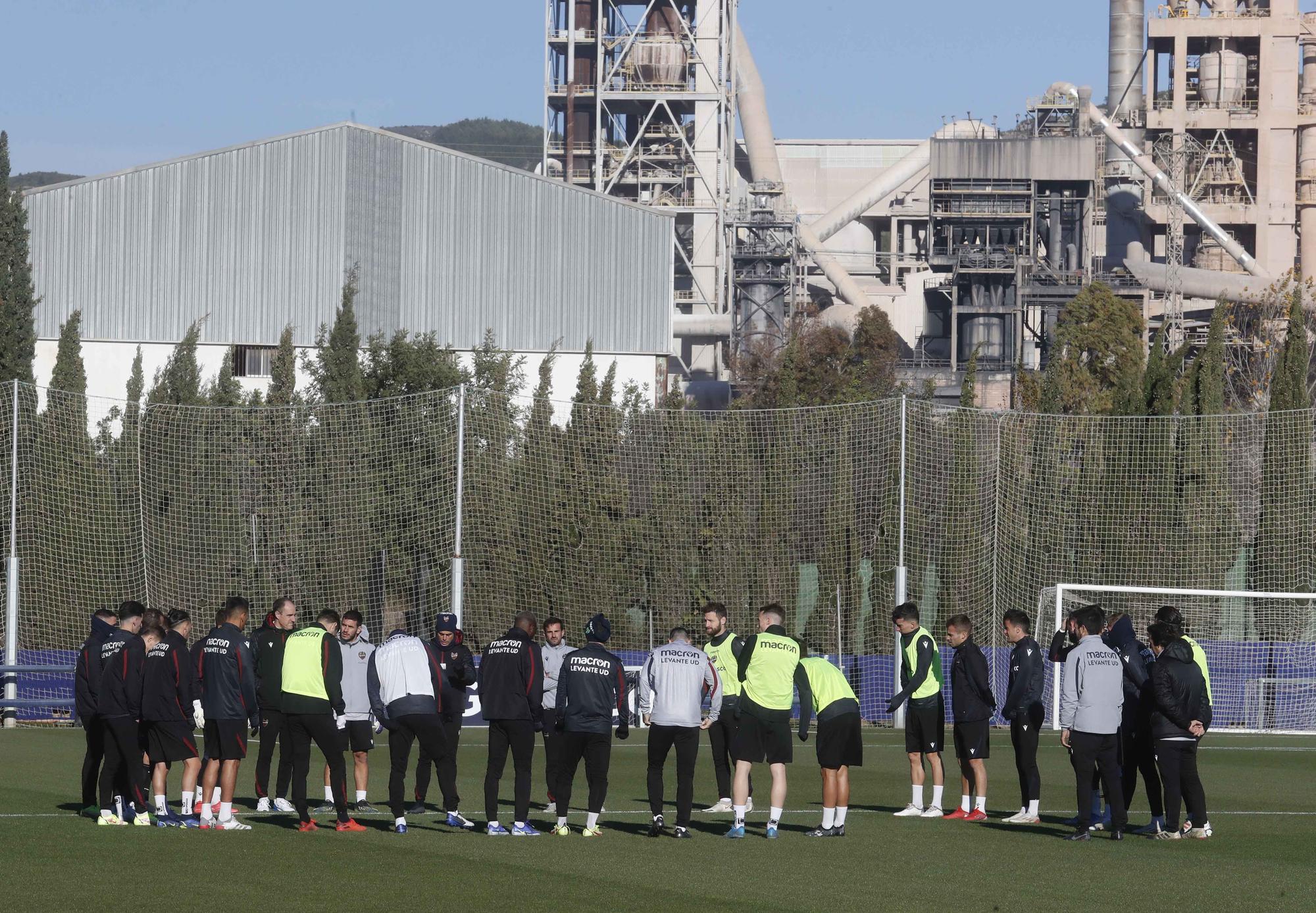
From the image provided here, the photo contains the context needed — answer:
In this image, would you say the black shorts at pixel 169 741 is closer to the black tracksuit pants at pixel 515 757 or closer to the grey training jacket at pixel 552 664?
the black tracksuit pants at pixel 515 757

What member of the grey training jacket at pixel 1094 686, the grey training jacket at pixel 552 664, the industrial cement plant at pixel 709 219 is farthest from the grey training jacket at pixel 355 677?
the industrial cement plant at pixel 709 219

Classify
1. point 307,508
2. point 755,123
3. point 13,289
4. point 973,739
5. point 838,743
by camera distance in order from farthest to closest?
point 755,123, point 13,289, point 307,508, point 973,739, point 838,743

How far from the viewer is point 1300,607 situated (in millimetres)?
28297

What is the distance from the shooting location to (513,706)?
1256cm

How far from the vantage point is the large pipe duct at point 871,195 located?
8606 cm

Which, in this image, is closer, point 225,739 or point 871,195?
point 225,739

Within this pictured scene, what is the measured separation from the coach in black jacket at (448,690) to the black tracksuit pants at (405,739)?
0.30ft

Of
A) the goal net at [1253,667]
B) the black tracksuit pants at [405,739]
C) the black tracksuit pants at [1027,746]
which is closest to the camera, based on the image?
the black tracksuit pants at [405,739]

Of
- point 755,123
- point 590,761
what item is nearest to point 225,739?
point 590,761

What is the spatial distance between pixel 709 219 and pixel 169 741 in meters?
66.4

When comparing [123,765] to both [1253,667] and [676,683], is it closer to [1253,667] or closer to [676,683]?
[676,683]

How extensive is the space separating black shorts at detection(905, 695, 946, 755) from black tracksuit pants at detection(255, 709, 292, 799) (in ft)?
15.8

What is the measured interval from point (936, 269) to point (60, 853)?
65441 mm

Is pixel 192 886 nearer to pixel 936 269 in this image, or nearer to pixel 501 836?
pixel 501 836
